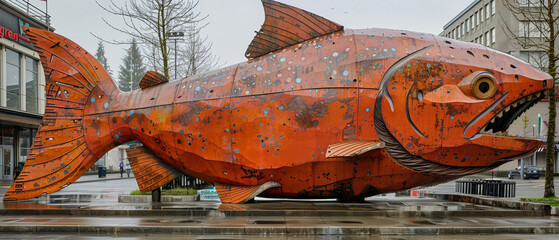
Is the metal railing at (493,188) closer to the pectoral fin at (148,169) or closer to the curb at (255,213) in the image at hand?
Answer: the curb at (255,213)

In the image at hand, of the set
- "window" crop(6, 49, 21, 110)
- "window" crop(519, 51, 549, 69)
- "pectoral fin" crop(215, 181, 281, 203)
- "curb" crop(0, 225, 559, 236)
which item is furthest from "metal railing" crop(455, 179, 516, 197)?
"window" crop(6, 49, 21, 110)

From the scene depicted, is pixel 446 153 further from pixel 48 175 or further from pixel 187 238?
pixel 48 175

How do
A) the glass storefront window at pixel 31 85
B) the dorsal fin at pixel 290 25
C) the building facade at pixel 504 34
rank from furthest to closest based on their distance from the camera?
the building facade at pixel 504 34 < the glass storefront window at pixel 31 85 < the dorsal fin at pixel 290 25

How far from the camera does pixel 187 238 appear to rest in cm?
938

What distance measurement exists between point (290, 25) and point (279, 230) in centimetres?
518

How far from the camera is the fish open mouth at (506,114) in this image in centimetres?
1127

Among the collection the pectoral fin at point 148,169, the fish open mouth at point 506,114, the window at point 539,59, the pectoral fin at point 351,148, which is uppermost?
the window at point 539,59

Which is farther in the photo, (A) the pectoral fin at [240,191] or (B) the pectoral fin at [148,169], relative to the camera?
(B) the pectoral fin at [148,169]

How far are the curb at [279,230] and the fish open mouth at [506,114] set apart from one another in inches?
90.0

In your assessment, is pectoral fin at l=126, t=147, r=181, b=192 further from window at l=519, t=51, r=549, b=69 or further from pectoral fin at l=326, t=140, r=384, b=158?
window at l=519, t=51, r=549, b=69

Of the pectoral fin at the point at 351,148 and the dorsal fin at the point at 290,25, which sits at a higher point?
the dorsal fin at the point at 290,25

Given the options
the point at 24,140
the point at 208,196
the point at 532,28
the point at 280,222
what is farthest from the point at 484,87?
the point at 532,28

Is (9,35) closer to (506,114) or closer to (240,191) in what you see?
(240,191)

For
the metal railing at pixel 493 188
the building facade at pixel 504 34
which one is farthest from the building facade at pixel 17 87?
the building facade at pixel 504 34
